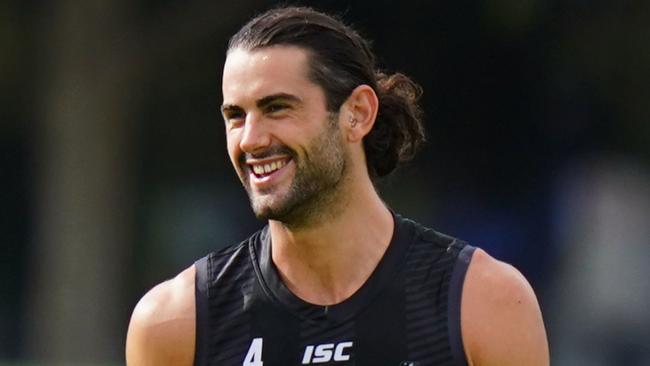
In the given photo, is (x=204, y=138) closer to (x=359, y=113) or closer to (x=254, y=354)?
(x=359, y=113)

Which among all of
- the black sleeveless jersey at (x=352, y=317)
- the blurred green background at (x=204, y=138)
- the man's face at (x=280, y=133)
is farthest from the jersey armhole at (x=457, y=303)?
the blurred green background at (x=204, y=138)

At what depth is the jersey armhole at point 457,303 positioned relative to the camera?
4.78 m

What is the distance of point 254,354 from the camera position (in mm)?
4895

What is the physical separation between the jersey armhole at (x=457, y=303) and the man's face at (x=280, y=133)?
414mm

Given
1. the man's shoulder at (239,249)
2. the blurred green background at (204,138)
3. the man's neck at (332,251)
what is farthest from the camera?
the blurred green background at (204,138)

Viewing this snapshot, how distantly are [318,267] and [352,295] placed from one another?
0.14 m

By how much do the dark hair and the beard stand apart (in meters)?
0.11

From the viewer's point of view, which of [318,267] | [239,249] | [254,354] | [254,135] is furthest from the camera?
[239,249]

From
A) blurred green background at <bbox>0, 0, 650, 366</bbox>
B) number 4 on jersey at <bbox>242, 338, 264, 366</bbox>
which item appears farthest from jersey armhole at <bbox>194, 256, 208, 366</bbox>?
blurred green background at <bbox>0, 0, 650, 366</bbox>

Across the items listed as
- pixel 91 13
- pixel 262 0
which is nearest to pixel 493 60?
pixel 262 0

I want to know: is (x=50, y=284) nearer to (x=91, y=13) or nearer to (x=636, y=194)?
(x=91, y=13)

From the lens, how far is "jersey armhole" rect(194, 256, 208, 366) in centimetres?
490

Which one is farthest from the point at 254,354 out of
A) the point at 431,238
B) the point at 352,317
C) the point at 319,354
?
the point at 431,238

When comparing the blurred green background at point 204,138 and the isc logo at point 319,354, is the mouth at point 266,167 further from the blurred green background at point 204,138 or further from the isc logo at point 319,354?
the blurred green background at point 204,138
